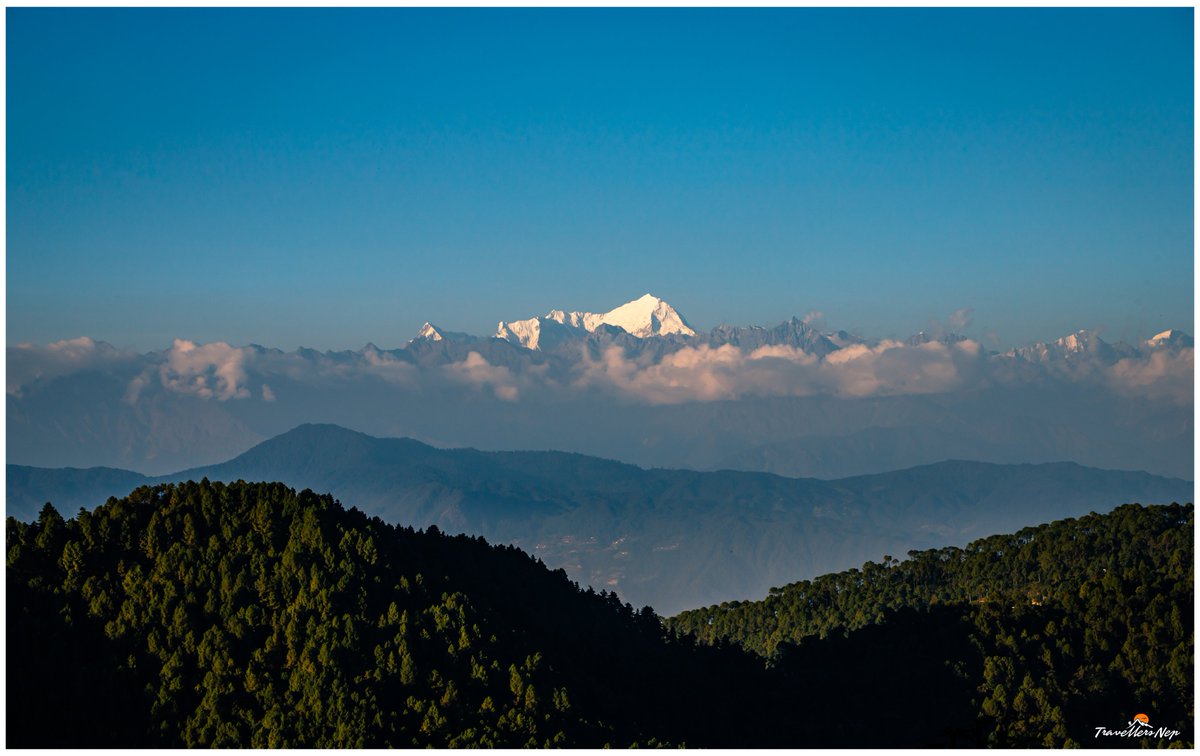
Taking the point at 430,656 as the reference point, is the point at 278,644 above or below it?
above

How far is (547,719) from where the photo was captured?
5325cm

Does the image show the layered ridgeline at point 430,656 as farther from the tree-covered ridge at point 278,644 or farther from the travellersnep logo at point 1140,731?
the travellersnep logo at point 1140,731

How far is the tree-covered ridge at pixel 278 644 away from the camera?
5200cm

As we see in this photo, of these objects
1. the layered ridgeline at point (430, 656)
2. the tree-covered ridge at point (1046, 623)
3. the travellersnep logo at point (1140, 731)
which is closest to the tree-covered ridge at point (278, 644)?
the layered ridgeline at point (430, 656)

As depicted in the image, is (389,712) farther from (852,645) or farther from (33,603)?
(852,645)

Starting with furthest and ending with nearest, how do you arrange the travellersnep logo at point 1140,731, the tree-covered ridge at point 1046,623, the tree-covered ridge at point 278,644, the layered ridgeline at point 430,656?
the tree-covered ridge at point 1046,623 → the travellersnep logo at point 1140,731 → the layered ridgeline at point 430,656 → the tree-covered ridge at point 278,644

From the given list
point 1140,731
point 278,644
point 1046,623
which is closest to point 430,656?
point 278,644

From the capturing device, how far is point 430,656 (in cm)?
5634

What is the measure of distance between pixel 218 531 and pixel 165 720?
41.9ft

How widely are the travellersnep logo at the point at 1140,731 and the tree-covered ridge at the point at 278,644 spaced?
18.1m

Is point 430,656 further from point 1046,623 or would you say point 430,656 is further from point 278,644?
point 1046,623

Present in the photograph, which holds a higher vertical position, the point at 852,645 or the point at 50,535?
the point at 50,535

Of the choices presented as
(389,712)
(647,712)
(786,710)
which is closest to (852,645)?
(786,710)

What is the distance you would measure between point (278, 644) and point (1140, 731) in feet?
121
